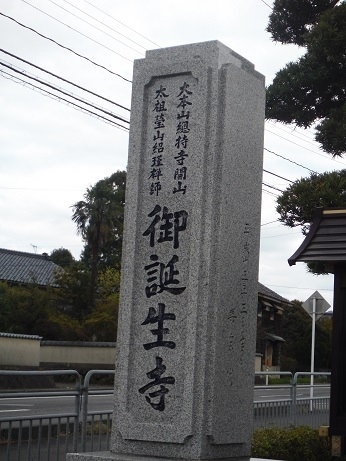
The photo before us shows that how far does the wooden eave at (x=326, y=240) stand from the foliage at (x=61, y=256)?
47.8 meters

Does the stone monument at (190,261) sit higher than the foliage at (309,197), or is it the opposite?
the foliage at (309,197)

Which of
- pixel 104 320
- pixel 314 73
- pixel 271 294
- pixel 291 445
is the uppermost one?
pixel 314 73

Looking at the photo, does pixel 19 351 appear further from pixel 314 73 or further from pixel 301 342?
pixel 301 342

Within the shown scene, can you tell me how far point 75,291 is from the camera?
1604 inches

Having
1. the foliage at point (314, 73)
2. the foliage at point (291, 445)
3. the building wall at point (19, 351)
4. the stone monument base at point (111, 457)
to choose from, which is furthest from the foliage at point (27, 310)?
the stone monument base at point (111, 457)

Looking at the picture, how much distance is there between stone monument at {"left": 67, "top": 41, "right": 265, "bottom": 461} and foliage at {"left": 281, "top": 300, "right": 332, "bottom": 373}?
46.4 metres

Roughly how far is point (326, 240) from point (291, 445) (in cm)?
290

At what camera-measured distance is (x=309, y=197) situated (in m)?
15.7

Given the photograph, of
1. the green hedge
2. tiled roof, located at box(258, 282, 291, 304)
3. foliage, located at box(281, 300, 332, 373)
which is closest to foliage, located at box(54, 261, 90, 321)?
tiled roof, located at box(258, 282, 291, 304)

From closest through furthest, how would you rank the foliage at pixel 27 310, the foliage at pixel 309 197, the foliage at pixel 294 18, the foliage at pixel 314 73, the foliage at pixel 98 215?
the foliage at pixel 309 197 < the foliage at pixel 314 73 < the foliage at pixel 294 18 < the foliage at pixel 27 310 < the foliage at pixel 98 215

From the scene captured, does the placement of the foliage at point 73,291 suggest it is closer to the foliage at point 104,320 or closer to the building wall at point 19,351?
the foliage at point 104,320

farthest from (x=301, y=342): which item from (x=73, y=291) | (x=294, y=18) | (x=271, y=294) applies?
(x=294, y=18)

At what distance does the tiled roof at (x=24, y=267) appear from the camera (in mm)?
51062

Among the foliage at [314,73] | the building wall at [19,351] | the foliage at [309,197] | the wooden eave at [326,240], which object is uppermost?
the foliage at [314,73]
